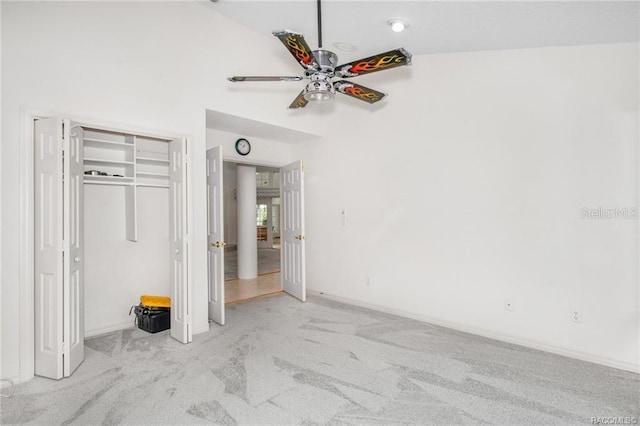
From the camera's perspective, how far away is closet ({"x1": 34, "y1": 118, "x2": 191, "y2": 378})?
278cm

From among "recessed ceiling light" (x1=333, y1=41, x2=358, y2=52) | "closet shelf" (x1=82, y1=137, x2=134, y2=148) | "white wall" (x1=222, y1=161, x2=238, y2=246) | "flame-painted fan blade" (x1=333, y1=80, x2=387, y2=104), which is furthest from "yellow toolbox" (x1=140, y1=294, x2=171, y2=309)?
"white wall" (x1=222, y1=161, x2=238, y2=246)

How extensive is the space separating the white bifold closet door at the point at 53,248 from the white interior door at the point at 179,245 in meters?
0.98

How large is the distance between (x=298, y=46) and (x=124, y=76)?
86.1 inches

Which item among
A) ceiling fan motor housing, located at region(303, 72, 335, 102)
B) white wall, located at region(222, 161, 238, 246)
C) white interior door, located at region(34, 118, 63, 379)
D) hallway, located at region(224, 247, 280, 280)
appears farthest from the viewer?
white wall, located at region(222, 161, 238, 246)

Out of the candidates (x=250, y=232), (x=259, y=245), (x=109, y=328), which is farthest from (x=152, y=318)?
(x=259, y=245)

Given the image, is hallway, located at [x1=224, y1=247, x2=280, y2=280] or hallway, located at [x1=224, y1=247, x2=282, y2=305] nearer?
hallway, located at [x1=224, y1=247, x2=282, y2=305]

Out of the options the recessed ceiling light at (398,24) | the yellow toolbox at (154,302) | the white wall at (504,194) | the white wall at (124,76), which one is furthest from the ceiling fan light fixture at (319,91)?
the yellow toolbox at (154,302)

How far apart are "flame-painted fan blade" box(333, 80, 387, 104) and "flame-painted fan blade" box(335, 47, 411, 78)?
0.50 ft

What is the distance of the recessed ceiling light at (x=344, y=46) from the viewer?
3.75m

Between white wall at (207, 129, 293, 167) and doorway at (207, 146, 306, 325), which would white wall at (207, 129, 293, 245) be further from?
doorway at (207, 146, 306, 325)

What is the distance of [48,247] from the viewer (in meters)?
2.79

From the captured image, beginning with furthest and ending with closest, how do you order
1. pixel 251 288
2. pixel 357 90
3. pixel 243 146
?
pixel 251 288
pixel 243 146
pixel 357 90

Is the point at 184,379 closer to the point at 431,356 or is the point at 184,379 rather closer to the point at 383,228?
the point at 431,356

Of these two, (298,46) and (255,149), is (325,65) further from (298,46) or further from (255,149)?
(255,149)
